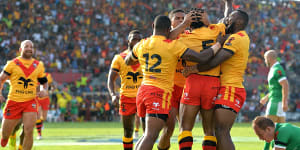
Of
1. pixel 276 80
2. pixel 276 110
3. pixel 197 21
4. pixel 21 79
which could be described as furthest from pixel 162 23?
pixel 276 110

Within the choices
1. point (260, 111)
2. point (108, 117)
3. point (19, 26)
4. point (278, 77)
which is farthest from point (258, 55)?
point (278, 77)

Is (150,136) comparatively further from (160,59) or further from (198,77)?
(198,77)

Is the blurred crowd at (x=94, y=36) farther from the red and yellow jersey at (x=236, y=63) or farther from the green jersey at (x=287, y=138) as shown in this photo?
the green jersey at (x=287, y=138)

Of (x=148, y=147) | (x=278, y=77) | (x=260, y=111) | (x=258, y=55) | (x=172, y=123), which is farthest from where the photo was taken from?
(x=258, y=55)

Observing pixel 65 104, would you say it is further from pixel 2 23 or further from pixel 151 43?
pixel 151 43

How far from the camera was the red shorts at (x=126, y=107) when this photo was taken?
9258mm

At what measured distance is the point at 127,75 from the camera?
965 centimetres

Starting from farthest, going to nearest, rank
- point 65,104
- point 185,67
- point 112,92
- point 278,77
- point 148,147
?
point 65,104 < point 278,77 < point 112,92 < point 185,67 < point 148,147

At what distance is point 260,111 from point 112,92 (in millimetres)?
19777

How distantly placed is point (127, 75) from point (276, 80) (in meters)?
3.61

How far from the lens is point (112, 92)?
29.5 ft

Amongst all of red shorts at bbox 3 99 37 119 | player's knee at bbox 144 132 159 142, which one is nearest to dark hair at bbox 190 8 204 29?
player's knee at bbox 144 132 159 142

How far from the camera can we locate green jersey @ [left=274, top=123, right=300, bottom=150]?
20.0ft

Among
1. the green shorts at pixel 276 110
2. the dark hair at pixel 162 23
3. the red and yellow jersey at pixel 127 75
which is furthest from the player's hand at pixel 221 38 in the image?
the green shorts at pixel 276 110
